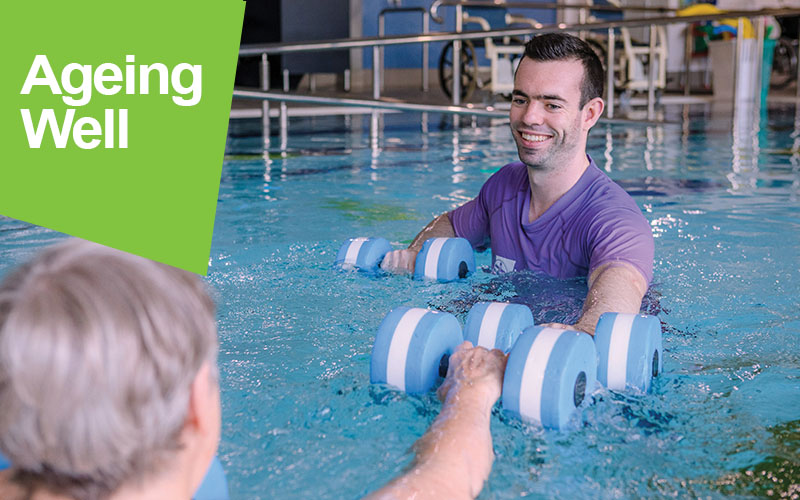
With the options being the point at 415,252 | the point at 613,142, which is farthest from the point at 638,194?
the point at 613,142

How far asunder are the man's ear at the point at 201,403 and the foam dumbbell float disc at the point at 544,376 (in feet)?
3.95

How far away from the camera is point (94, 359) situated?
88cm

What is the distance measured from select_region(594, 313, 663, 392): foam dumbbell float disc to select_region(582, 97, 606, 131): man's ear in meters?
1.10

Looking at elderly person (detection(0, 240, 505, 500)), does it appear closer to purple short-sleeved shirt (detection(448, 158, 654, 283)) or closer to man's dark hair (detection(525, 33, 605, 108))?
purple short-sleeved shirt (detection(448, 158, 654, 283))

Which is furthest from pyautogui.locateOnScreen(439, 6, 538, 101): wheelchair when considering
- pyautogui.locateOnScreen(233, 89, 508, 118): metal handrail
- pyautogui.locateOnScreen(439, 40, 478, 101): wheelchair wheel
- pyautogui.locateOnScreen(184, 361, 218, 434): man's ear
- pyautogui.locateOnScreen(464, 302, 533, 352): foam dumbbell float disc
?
pyautogui.locateOnScreen(184, 361, 218, 434): man's ear

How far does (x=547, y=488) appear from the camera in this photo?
1.95m

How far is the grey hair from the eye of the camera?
875 millimetres

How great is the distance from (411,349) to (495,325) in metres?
0.34

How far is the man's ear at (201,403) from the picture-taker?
101cm

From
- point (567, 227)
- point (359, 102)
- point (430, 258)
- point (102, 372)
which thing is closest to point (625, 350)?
point (567, 227)

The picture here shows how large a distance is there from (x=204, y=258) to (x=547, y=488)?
2.97 m

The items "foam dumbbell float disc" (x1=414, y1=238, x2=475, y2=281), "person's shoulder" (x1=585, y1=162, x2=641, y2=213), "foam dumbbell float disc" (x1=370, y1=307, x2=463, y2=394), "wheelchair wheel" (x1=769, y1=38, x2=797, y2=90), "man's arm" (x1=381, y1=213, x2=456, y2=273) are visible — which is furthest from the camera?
"wheelchair wheel" (x1=769, y1=38, x2=797, y2=90)

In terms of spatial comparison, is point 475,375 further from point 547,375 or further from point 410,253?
point 410,253

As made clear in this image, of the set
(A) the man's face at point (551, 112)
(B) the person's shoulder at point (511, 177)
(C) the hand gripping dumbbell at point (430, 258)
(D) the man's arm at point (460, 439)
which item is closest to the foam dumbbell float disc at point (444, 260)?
(C) the hand gripping dumbbell at point (430, 258)
